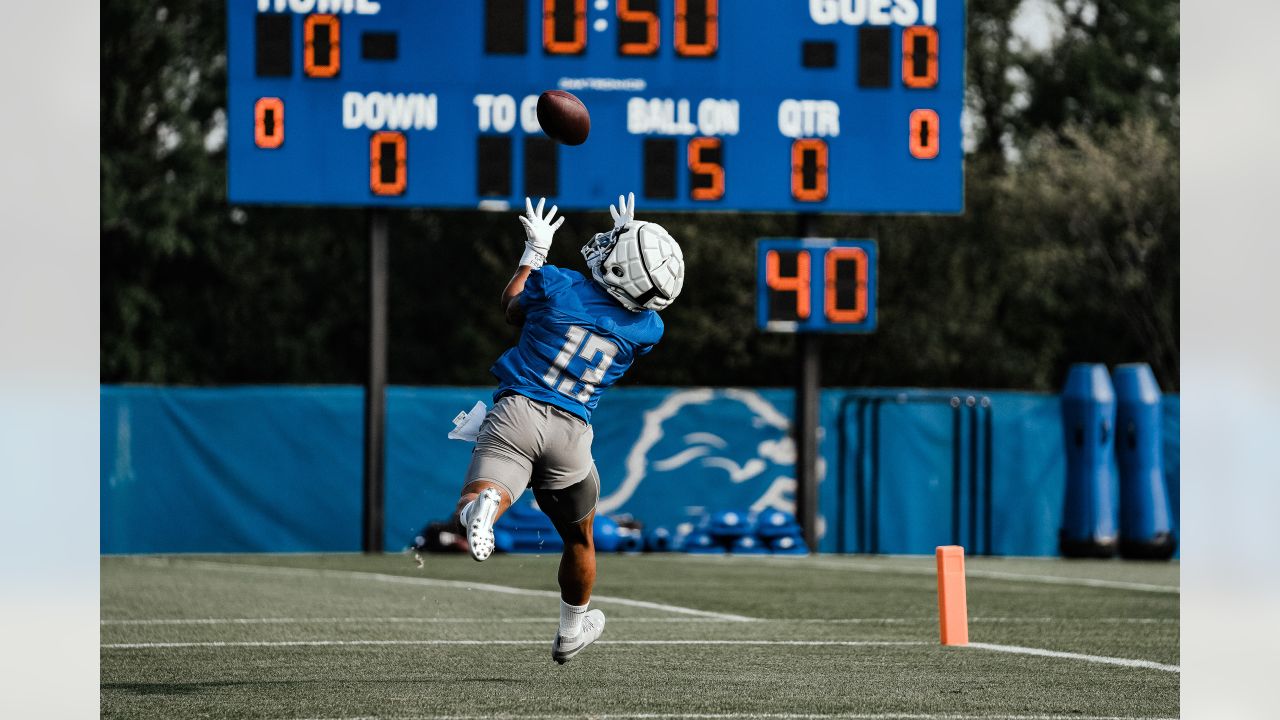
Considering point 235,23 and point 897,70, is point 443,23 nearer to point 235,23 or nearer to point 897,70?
point 235,23

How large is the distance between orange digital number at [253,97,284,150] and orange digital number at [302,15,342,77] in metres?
0.43

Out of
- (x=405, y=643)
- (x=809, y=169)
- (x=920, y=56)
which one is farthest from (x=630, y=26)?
(x=405, y=643)

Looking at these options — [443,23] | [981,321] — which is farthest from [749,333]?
[443,23]

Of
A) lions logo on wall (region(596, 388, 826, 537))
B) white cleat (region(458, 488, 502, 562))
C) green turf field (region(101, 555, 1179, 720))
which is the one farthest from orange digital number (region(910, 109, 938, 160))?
white cleat (region(458, 488, 502, 562))

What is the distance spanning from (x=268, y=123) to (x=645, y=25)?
3.61 meters

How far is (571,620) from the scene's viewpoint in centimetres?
718

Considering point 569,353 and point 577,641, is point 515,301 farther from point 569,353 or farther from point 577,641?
point 577,641

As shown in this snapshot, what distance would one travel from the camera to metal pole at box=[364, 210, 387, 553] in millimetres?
18875

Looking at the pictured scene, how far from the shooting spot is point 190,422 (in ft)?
64.1

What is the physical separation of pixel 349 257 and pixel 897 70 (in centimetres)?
Result: 2325

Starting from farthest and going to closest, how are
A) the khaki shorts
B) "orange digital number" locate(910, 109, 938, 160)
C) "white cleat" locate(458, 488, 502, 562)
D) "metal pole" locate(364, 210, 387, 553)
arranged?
"metal pole" locate(364, 210, 387, 553)
"orange digital number" locate(910, 109, 938, 160)
the khaki shorts
"white cleat" locate(458, 488, 502, 562)

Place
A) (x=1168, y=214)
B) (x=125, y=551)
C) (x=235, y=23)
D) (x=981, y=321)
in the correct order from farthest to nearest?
(x=981, y=321) < (x=1168, y=214) < (x=125, y=551) < (x=235, y=23)

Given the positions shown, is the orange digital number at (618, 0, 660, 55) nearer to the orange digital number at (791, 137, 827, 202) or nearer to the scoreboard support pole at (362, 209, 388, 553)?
the orange digital number at (791, 137, 827, 202)

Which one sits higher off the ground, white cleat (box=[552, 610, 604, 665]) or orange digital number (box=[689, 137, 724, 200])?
orange digital number (box=[689, 137, 724, 200])
